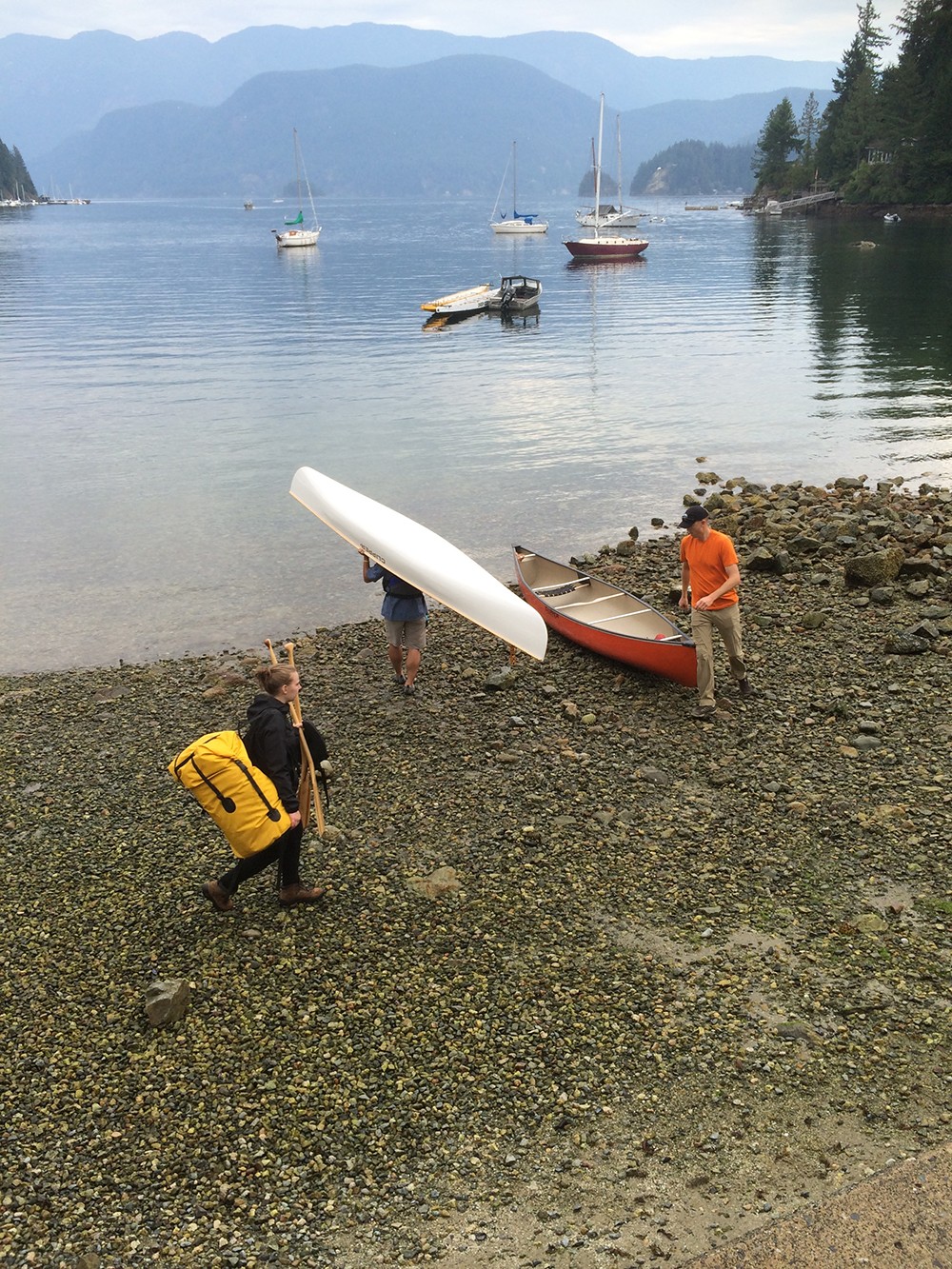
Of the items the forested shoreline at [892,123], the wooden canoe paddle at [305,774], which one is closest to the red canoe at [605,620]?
the wooden canoe paddle at [305,774]

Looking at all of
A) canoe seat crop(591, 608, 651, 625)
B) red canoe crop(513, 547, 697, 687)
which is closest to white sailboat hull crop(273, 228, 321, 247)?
red canoe crop(513, 547, 697, 687)

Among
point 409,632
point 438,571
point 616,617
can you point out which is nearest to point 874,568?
point 616,617

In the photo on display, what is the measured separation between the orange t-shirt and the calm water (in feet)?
26.1

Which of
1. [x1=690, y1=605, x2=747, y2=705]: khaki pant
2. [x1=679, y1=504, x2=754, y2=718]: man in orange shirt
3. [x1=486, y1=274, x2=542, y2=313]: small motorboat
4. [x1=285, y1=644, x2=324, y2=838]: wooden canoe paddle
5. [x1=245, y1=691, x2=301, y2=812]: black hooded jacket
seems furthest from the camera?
[x1=486, y1=274, x2=542, y2=313]: small motorboat

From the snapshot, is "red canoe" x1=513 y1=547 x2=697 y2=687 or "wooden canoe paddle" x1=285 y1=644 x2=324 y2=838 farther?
"red canoe" x1=513 y1=547 x2=697 y2=687

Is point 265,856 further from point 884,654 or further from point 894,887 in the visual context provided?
point 884,654

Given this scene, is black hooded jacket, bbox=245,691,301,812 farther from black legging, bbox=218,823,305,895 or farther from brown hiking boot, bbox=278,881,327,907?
brown hiking boot, bbox=278,881,327,907

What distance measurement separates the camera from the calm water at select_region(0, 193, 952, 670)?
22.0 meters

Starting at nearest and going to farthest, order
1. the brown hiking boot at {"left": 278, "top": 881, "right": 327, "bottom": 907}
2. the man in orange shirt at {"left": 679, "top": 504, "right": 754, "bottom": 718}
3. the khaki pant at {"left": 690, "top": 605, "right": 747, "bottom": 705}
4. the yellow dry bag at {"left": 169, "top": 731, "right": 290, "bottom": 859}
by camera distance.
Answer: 1. the yellow dry bag at {"left": 169, "top": 731, "right": 290, "bottom": 859}
2. the brown hiking boot at {"left": 278, "top": 881, "right": 327, "bottom": 907}
3. the man in orange shirt at {"left": 679, "top": 504, "right": 754, "bottom": 718}
4. the khaki pant at {"left": 690, "top": 605, "right": 747, "bottom": 705}

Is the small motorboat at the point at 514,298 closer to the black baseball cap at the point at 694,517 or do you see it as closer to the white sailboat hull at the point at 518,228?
the black baseball cap at the point at 694,517

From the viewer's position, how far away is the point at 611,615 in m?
16.2

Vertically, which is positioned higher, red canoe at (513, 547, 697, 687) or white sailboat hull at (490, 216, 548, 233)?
white sailboat hull at (490, 216, 548, 233)

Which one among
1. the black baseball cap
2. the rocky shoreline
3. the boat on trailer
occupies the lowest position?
the rocky shoreline

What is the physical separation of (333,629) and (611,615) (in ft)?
16.4
